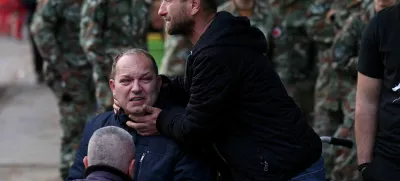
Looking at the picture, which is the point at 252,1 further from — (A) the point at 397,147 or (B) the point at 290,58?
(A) the point at 397,147

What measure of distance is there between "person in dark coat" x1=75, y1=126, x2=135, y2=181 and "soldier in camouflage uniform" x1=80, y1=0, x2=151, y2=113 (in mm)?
3569

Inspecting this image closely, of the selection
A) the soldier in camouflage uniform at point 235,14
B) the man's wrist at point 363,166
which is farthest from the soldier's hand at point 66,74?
the man's wrist at point 363,166

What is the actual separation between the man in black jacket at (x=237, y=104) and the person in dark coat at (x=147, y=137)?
22 cm

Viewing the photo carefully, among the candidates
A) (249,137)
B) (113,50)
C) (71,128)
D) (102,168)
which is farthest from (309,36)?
(102,168)

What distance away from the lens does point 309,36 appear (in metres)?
7.38

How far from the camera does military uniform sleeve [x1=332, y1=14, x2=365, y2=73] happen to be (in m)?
6.22

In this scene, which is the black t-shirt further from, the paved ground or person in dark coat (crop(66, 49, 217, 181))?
the paved ground

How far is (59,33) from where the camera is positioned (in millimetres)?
7801

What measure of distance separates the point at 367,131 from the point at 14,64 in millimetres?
12553

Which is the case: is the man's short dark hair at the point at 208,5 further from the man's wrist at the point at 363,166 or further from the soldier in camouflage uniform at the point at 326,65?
the soldier in camouflage uniform at the point at 326,65

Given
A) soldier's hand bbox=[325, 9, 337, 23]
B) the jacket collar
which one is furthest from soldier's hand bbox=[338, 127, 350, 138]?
the jacket collar

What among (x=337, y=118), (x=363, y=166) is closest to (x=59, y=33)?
(x=337, y=118)

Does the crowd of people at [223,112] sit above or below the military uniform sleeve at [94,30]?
above

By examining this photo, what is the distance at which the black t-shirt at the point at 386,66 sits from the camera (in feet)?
12.7
